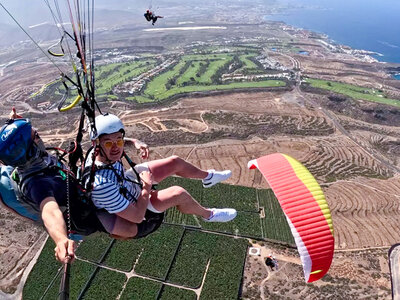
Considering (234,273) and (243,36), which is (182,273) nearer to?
(234,273)

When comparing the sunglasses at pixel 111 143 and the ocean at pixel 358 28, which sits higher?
the sunglasses at pixel 111 143

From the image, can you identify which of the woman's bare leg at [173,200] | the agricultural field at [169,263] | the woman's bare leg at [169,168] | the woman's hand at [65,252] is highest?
the woman's hand at [65,252]

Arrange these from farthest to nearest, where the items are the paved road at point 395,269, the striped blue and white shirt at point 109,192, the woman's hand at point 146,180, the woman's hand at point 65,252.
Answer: the paved road at point 395,269 → the woman's hand at point 146,180 → the striped blue and white shirt at point 109,192 → the woman's hand at point 65,252

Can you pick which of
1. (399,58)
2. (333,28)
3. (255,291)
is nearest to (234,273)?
(255,291)

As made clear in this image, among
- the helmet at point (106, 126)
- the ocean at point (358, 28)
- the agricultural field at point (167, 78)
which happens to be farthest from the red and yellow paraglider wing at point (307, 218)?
the ocean at point (358, 28)

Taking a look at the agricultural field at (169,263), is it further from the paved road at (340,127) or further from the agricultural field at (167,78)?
the agricultural field at (167,78)
